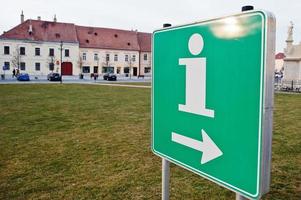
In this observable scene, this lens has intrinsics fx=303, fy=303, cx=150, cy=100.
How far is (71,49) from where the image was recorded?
212 feet

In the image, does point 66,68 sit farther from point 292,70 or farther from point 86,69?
point 292,70

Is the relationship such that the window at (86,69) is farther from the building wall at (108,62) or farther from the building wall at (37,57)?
the building wall at (37,57)

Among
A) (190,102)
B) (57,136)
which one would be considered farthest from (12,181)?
(190,102)

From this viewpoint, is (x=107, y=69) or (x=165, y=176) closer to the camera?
(x=165, y=176)

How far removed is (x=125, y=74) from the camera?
7244cm

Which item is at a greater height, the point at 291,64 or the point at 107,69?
the point at 107,69

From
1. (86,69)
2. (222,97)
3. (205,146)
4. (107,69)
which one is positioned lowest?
(205,146)

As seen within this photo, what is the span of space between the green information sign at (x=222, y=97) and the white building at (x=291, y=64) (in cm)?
3278

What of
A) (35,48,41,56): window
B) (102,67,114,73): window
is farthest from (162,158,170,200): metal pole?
(102,67,114,73): window

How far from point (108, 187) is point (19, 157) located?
2.61m

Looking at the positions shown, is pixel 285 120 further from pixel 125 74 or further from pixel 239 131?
pixel 125 74

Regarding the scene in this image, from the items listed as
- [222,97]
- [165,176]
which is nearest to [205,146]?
[222,97]

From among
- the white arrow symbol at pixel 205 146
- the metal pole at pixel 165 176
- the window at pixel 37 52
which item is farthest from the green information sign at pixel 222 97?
the window at pixel 37 52

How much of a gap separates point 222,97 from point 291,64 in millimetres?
34491
